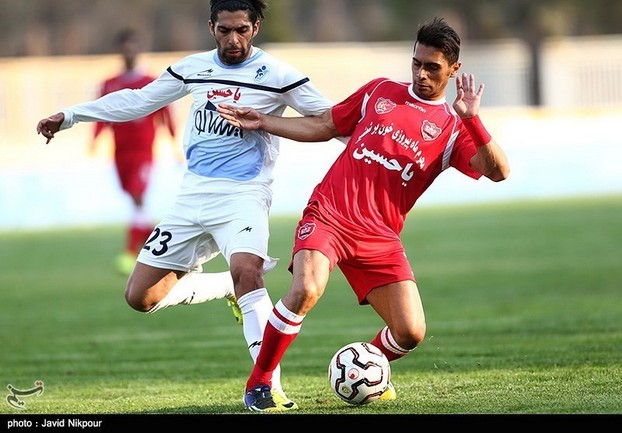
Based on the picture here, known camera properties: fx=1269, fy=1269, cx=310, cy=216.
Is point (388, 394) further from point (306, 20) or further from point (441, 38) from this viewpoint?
point (306, 20)

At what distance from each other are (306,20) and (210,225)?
45121mm

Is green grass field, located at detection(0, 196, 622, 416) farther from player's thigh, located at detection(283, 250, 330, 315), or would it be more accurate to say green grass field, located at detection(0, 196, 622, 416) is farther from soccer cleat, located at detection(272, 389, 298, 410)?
player's thigh, located at detection(283, 250, 330, 315)

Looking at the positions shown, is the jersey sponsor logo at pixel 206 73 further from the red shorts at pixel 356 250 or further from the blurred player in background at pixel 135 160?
the blurred player in background at pixel 135 160

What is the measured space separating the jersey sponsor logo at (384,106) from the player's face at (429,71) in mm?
161

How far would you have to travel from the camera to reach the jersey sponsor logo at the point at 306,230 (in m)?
7.21

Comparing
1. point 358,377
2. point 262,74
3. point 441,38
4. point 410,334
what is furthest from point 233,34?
point 358,377

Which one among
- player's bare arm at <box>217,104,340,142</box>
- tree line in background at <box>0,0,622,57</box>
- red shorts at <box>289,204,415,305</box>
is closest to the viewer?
red shorts at <box>289,204,415,305</box>

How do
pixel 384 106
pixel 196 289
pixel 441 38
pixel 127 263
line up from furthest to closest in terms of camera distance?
pixel 127 263 → pixel 196 289 → pixel 384 106 → pixel 441 38

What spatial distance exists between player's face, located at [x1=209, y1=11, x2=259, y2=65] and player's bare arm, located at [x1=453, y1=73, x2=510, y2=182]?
1332 mm

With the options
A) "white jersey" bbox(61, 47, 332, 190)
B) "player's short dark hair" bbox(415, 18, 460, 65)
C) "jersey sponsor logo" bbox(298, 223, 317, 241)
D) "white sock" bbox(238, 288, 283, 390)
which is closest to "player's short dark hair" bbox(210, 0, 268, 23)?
"white jersey" bbox(61, 47, 332, 190)

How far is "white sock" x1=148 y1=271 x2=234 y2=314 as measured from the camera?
8125 mm

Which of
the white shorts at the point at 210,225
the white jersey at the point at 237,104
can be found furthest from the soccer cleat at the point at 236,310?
the white jersey at the point at 237,104

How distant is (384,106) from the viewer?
24.6 ft

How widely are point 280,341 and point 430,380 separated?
4.83 feet
